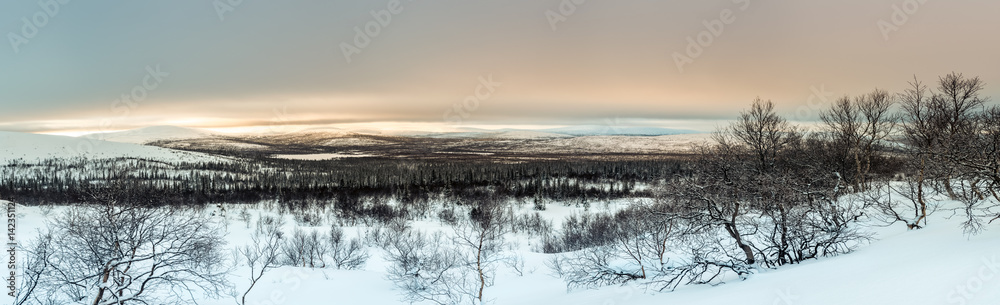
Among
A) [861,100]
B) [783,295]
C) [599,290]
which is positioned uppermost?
[861,100]

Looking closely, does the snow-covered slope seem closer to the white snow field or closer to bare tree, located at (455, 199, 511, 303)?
bare tree, located at (455, 199, 511, 303)

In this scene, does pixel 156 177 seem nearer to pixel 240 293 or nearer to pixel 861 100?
pixel 240 293

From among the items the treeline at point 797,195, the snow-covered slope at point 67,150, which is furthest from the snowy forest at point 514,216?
the snow-covered slope at point 67,150

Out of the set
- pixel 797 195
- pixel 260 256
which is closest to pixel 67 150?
pixel 260 256

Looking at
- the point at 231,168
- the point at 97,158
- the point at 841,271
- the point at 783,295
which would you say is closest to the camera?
the point at 783,295

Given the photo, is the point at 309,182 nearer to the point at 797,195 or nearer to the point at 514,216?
the point at 514,216

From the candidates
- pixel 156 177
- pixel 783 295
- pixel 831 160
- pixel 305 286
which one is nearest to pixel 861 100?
pixel 831 160

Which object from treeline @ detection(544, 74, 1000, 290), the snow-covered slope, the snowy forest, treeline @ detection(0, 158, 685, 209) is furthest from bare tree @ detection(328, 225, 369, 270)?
the snow-covered slope

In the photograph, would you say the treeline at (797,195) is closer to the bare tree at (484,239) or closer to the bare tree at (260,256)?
the bare tree at (484,239)
